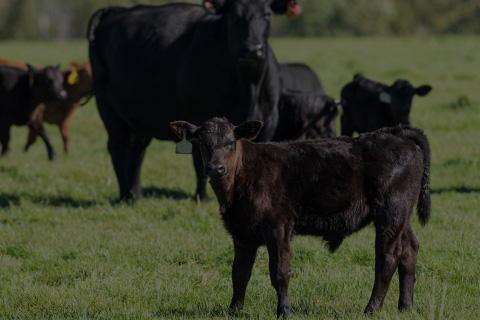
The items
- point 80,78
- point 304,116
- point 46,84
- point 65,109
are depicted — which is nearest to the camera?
point 304,116

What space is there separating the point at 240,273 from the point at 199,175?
3574 mm

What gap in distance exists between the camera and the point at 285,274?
4.79 meters

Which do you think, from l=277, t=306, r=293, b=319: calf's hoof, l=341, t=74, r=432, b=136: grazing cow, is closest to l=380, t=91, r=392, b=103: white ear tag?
l=341, t=74, r=432, b=136: grazing cow

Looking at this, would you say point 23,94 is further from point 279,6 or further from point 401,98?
point 401,98

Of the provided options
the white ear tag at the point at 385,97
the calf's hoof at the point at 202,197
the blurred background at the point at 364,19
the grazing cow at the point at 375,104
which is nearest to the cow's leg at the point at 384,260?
the calf's hoof at the point at 202,197

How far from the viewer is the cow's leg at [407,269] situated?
16.3ft

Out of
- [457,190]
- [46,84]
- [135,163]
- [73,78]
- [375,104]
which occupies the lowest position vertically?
[73,78]

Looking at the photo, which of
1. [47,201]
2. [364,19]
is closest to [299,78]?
[47,201]

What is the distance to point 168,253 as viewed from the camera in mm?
6406

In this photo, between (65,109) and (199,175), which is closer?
(199,175)

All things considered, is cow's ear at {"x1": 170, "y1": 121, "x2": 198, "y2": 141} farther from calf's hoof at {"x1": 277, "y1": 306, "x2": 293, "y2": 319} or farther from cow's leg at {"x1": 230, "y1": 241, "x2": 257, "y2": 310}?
calf's hoof at {"x1": 277, "y1": 306, "x2": 293, "y2": 319}

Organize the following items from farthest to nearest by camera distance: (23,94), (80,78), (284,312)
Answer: (80,78) < (23,94) < (284,312)

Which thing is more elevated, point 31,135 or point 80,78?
point 80,78

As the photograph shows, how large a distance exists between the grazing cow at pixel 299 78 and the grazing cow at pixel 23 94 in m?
3.85
